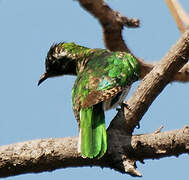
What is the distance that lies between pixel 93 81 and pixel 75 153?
1.19 meters

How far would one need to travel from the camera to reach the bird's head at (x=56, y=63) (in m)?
6.20

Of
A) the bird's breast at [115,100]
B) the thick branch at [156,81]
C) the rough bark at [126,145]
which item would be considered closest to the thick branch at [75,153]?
the rough bark at [126,145]

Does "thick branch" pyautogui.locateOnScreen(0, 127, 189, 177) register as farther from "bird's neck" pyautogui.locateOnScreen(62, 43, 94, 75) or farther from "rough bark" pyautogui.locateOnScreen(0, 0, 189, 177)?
"bird's neck" pyautogui.locateOnScreen(62, 43, 94, 75)

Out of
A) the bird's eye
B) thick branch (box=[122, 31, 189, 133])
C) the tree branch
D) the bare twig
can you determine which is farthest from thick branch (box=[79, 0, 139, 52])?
thick branch (box=[122, 31, 189, 133])

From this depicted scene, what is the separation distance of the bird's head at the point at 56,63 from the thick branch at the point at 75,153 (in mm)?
2285

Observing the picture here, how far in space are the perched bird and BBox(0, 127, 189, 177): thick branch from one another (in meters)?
0.10

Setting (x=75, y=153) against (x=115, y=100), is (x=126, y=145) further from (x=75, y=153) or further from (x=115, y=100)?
(x=115, y=100)

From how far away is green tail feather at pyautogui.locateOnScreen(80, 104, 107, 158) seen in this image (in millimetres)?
3934

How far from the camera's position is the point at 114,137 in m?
4.14

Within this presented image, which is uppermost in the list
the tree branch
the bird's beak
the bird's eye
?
the tree branch

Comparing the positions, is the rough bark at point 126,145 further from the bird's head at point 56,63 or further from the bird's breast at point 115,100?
the bird's head at point 56,63

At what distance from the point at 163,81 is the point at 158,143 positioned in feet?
1.81

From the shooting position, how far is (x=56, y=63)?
245 inches

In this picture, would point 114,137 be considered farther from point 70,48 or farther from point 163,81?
point 70,48
